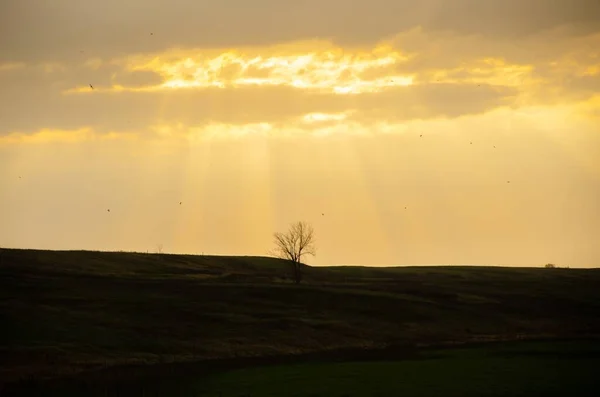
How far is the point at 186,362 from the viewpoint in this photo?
235 feet

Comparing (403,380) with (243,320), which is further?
(243,320)

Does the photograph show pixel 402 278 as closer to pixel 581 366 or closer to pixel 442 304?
pixel 442 304

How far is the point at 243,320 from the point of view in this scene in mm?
88938

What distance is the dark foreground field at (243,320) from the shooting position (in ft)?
210

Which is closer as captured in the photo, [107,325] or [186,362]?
[186,362]

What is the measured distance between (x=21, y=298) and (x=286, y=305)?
1096 inches

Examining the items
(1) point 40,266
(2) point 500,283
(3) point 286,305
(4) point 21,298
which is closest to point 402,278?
(2) point 500,283

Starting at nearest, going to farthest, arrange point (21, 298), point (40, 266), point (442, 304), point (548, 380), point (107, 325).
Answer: point (548, 380) → point (107, 325) → point (21, 298) → point (442, 304) → point (40, 266)

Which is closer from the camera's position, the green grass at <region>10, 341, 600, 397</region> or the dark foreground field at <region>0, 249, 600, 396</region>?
the green grass at <region>10, 341, 600, 397</region>

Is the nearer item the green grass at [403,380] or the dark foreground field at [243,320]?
the green grass at [403,380]

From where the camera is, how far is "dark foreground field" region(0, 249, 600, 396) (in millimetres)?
64125

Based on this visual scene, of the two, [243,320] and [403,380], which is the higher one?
[243,320]

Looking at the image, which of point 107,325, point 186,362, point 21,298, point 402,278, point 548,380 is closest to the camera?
point 548,380

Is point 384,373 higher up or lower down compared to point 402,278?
lower down
